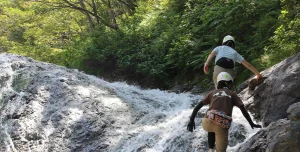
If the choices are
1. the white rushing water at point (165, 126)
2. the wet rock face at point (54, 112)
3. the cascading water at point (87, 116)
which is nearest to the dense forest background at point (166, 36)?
the white rushing water at point (165, 126)

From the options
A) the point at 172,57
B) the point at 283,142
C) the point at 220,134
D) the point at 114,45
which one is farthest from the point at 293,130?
the point at 114,45

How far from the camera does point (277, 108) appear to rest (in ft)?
20.2

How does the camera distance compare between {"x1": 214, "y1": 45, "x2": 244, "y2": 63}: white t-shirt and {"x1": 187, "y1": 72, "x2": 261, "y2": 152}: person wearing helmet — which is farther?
{"x1": 214, "y1": 45, "x2": 244, "y2": 63}: white t-shirt

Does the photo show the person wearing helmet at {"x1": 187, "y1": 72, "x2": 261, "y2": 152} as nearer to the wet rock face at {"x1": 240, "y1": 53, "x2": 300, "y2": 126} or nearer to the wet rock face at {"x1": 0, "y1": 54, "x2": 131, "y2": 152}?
the wet rock face at {"x1": 240, "y1": 53, "x2": 300, "y2": 126}

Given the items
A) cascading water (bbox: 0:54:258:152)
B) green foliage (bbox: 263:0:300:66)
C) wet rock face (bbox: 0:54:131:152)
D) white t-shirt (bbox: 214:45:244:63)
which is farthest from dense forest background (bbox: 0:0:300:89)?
wet rock face (bbox: 0:54:131:152)

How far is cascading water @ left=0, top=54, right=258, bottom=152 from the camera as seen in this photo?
311 inches

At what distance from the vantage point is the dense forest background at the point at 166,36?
9.68m

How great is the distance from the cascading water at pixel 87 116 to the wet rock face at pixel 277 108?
55 centimetres

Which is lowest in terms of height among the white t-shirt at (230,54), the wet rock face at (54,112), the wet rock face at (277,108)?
the wet rock face at (54,112)

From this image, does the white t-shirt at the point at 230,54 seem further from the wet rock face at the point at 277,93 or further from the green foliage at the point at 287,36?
the green foliage at the point at 287,36

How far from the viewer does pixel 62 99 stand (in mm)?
10484

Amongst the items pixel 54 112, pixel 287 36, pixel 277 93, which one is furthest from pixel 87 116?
pixel 287 36

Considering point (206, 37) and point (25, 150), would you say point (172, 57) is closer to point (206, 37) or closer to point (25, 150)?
point (206, 37)

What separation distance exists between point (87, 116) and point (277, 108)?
5.55 metres
